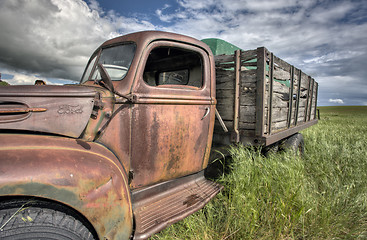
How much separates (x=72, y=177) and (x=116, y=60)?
4.10 feet

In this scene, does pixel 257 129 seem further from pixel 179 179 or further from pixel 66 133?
pixel 66 133

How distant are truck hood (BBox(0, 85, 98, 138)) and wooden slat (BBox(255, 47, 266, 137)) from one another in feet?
6.17

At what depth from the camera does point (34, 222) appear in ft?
3.55

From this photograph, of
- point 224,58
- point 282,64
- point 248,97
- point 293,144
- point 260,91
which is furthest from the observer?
point 293,144

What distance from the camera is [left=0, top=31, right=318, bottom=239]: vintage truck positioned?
1107 mm

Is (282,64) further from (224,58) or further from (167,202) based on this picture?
(167,202)

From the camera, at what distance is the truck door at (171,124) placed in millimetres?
1767

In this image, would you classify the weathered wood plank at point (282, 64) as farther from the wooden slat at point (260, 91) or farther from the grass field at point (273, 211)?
the grass field at point (273, 211)

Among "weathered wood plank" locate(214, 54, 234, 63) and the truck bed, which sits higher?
"weathered wood plank" locate(214, 54, 234, 63)

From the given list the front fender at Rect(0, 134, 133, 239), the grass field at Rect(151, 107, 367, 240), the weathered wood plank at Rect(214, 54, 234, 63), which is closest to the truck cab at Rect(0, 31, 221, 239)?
the front fender at Rect(0, 134, 133, 239)

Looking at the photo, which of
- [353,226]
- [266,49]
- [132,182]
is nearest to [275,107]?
[266,49]

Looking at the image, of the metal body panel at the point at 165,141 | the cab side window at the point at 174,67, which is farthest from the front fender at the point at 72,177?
the cab side window at the point at 174,67

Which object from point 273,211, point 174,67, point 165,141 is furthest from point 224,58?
point 273,211

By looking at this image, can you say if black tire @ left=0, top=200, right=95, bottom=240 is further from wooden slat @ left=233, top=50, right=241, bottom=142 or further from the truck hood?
wooden slat @ left=233, top=50, right=241, bottom=142
